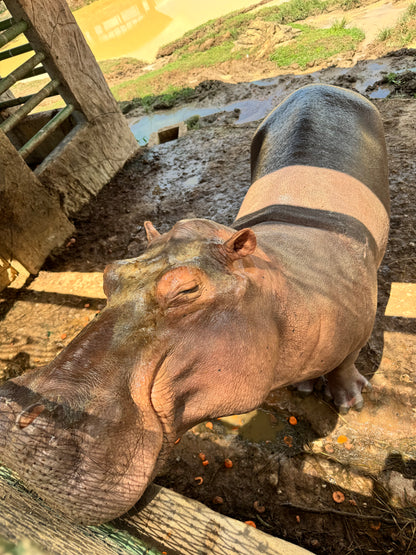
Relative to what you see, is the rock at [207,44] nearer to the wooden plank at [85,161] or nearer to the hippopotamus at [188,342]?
the wooden plank at [85,161]

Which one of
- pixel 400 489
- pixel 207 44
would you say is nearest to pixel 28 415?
pixel 400 489

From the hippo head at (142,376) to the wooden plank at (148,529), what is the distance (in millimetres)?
308

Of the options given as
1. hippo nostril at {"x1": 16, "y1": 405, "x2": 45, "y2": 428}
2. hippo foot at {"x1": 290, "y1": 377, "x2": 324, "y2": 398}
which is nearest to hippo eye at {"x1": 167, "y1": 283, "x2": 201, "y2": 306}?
hippo nostril at {"x1": 16, "y1": 405, "x2": 45, "y2": 428}

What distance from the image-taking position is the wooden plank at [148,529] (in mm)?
1445

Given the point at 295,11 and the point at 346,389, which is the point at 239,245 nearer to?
the point at 346,389

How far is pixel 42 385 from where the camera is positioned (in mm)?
1286

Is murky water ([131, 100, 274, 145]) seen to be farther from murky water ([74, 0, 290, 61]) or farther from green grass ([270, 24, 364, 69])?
murky water ([74, 0, 290, 61])

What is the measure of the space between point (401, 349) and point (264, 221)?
5.33 ft

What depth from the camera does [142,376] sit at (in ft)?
4.55

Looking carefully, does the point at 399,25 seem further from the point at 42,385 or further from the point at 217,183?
the point at 42,385

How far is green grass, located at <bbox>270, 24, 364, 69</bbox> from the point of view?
8711 mm

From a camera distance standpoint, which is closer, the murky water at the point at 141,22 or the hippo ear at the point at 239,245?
the hippo ear at the point at 239,245

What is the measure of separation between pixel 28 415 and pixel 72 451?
0.18 metres

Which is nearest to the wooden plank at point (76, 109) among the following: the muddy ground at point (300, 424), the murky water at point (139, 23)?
the muddy ground at point (300, 424)
